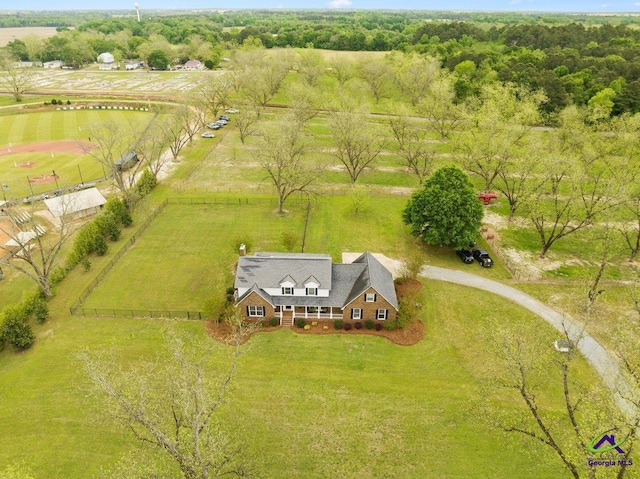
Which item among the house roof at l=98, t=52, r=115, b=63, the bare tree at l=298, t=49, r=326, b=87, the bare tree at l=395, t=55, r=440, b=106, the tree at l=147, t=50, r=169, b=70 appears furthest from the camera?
the house roof at l=98, t=52, r=115, b=63

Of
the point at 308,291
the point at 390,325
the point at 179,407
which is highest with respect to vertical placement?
the point at 179,407

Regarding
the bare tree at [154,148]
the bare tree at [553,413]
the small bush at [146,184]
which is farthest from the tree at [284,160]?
the bare tree at [553,413]

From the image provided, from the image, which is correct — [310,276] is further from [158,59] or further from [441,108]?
[158,59]

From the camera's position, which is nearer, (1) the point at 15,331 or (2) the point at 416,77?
(1) the point at 15,331

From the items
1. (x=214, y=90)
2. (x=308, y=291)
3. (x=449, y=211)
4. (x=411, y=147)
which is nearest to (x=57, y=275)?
(x=308, y=291)

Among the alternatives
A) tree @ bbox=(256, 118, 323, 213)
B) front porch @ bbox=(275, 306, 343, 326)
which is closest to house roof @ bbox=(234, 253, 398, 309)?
front porch @ bbox=(275, 306, 343, 326)

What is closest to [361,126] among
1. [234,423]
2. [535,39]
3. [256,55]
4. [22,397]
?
[234,423]

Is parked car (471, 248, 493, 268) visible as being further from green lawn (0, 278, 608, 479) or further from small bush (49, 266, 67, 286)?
small bush (49, 266, 67, 286)
